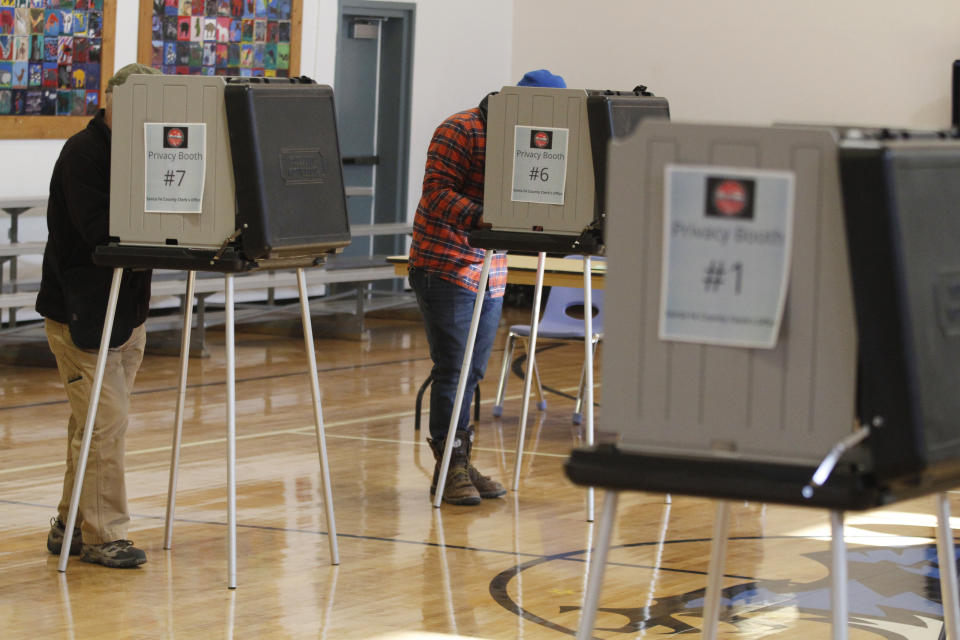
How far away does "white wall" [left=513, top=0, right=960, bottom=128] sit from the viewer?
396 inches

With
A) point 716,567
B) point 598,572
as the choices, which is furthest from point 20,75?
point 598,572

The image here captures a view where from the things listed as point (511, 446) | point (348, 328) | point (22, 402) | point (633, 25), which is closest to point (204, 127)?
point (511, 446)

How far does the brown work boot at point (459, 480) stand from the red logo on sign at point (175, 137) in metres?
1.68

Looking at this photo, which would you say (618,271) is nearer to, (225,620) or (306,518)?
(225,620)

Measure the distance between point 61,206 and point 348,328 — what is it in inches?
221

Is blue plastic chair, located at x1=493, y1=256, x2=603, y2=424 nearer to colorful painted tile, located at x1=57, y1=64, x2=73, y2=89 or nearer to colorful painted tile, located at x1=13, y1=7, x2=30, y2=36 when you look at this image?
colorful painted tile, located at x1=57, y1=64, x2=73, y2=89

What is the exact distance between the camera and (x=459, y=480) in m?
5.22

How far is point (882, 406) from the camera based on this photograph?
1.98 metres

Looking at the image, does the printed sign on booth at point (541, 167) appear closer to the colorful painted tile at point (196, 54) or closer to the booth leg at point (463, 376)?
the booth leg at point (463, 376)

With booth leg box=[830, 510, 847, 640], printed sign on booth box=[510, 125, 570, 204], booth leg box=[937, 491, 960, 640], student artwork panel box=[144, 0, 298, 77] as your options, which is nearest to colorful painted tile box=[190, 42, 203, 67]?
student artwork panel box=[144, 0, 298, 77]

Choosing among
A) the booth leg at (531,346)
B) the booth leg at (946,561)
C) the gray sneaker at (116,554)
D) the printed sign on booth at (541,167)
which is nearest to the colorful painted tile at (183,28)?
the booth leg at (531,346)

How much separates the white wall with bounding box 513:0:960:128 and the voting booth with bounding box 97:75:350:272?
675 centimetres

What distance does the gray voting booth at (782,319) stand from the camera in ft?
6.45

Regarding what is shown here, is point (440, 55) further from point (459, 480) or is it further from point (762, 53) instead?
point (459, 480)
